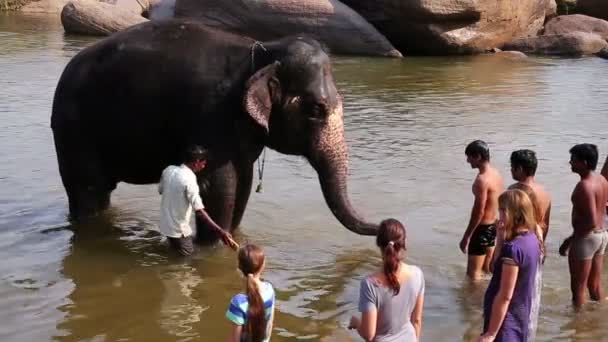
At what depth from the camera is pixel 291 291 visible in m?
6.23

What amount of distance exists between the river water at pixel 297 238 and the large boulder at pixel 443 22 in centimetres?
677

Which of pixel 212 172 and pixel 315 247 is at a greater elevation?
pixel 212 172

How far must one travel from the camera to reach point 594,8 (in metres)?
27.0

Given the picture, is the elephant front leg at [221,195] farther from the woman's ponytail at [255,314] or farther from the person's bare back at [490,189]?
the woman's ponytail at [255,314]

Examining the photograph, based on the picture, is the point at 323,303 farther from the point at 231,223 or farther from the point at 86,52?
the point at 86,52

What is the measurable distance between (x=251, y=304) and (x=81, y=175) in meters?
3.95

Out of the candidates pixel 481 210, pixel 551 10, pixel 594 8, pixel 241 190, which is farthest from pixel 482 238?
pixel 594 8

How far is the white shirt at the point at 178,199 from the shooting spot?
6.28m

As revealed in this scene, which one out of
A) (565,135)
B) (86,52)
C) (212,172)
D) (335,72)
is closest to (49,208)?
(86,52)

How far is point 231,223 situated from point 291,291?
114 cm

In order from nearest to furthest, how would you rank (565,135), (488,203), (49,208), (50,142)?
(488,203) < (49,208) < (50,142) < (565,135)

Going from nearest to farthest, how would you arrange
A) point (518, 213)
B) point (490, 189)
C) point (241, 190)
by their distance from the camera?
point (518, 213)
point (490, 189)
point (241, 190)

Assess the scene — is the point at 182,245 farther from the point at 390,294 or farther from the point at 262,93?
the point at 390,294

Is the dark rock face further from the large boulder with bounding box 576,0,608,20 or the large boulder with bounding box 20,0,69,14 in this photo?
the large boulder with bounding box 576,0,608,20
